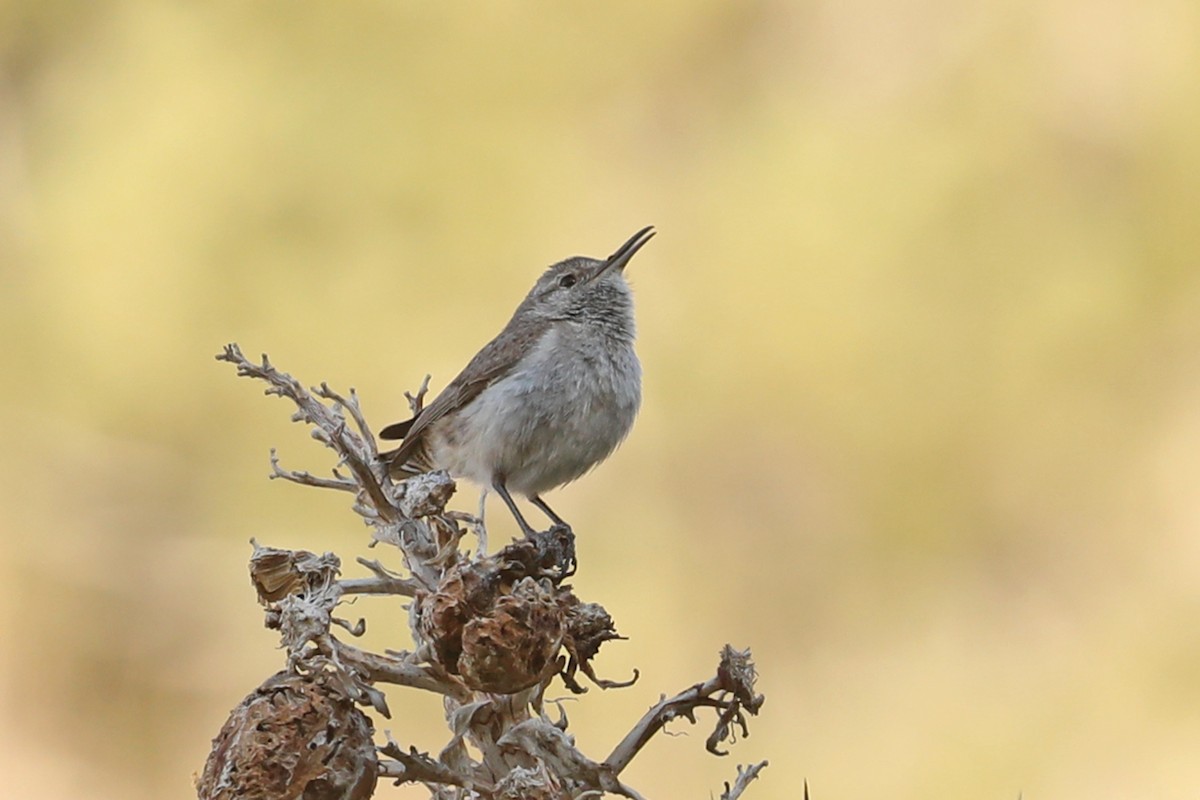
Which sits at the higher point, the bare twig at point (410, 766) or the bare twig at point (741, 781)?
→ the bare twig at point (741, 781)

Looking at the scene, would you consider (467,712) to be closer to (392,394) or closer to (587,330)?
(587,330)

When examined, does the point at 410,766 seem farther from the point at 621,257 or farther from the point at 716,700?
the point at 621,257

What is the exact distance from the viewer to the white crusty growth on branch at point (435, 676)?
4.93 feet

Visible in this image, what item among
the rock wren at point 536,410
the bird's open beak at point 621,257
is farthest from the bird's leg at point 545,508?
the bird's open beak at point 621,257

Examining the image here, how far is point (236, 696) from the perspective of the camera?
5.18 meters

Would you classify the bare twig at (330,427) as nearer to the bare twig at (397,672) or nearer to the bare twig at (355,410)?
the bare twig at (355,410)

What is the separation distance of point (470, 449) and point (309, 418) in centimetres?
201

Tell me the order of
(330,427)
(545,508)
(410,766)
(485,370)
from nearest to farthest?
(410,766), (330,427), (545,508), (485,370)

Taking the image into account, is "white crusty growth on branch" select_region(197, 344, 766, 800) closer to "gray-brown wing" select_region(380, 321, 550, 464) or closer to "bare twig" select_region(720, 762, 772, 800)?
"bare twig" select_region(720, 762, 772, 800)

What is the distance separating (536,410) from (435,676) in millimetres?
2231

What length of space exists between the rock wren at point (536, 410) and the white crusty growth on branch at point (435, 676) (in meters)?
1.74

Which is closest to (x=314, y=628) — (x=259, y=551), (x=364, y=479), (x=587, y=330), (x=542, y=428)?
(x=259, y=551)

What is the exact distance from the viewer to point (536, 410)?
3.87m

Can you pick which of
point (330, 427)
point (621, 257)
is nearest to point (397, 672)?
point (330, 427)
